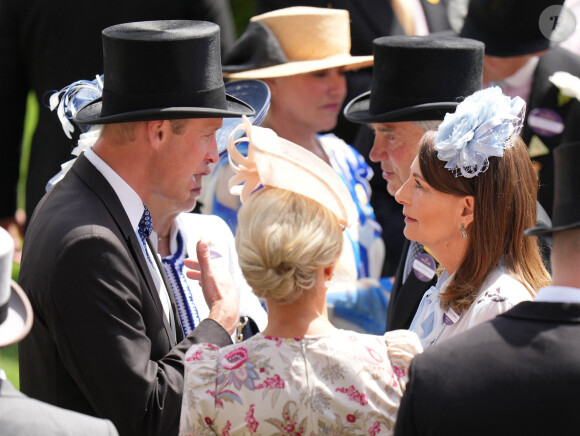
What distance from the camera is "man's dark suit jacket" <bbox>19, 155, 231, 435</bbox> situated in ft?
8.89

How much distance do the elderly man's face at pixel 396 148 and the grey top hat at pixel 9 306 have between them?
2.17 m

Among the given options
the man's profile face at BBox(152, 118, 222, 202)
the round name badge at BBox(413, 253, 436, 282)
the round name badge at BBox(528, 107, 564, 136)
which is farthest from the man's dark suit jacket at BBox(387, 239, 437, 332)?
the round name badge at BBox(528, 107, 564, 136)

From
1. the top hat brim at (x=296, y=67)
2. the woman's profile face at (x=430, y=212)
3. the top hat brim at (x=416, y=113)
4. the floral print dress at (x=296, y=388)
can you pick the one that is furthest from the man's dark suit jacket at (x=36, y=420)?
the top hat brim at (x=296, y=67)

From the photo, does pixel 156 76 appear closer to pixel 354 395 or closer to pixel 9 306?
pixel 9 306

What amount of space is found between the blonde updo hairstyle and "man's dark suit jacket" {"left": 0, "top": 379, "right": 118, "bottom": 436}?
0.56 meters

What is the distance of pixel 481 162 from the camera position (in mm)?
2951

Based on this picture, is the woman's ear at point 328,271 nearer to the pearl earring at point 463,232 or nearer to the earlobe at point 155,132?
the pearl earring at point 463,232

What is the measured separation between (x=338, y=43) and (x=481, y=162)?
267 centimetres

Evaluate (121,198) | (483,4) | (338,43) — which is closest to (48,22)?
(338,43)

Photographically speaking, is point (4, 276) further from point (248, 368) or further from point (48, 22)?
point (48, 22)

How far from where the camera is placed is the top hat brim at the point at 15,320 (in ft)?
6.80
